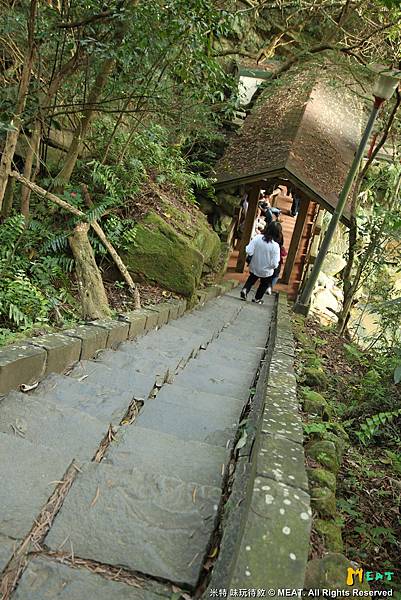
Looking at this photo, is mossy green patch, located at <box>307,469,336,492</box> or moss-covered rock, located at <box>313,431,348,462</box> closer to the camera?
mossy green patch, located at <box>307,469,336,492</box>

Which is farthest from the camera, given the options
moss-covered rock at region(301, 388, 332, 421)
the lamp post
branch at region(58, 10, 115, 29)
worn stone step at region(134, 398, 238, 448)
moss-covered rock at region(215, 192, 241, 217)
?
moss-covered rock at region(215, 192, 241, 217)

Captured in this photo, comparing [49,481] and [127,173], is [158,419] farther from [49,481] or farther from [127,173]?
[127,173]

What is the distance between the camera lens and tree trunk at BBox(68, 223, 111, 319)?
5.54 metres

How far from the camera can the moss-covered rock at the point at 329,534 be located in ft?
6.06

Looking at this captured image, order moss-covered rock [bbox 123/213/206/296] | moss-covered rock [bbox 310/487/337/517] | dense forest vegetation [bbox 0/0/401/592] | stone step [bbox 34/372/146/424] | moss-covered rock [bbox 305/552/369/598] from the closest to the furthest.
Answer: moss-covered rock [bbox 305/552/369/598]
moss-covered rock [bbox 310/487/337/517]
stone step [bbox 34/372/146/424]
dense forest vegetation [bbox 0/0/401/592]
moss-covered rock [bbox 123/213/206/296]

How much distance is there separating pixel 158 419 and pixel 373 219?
905cm

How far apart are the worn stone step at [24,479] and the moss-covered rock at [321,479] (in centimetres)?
124

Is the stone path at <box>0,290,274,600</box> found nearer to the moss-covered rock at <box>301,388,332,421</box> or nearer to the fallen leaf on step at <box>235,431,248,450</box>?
the fallen leaf on step at <box>235,431,248,450</box>

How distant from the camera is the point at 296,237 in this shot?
43.7ft

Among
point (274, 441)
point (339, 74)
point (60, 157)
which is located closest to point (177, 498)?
point (274, 441)

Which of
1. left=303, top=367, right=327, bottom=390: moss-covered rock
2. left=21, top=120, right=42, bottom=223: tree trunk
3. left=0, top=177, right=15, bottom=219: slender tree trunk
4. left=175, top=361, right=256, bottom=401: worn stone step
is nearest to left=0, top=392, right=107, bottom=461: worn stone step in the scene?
left=175, top=361, right=256, bottom=401: worn stone step

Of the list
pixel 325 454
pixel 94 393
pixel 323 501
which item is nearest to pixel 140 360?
pixel 94 393

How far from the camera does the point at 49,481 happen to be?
1.86 m

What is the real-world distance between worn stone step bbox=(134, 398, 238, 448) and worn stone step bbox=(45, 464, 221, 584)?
680 mm
